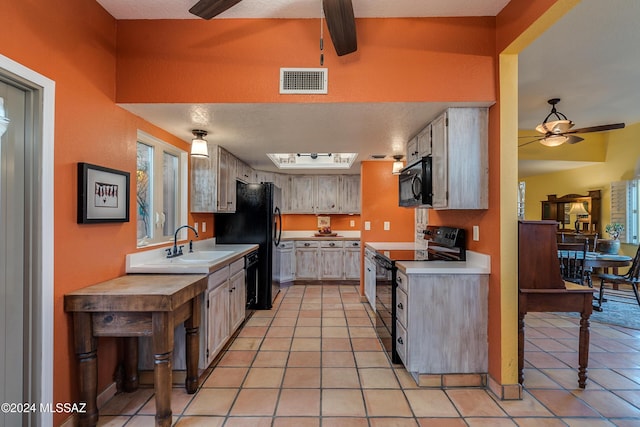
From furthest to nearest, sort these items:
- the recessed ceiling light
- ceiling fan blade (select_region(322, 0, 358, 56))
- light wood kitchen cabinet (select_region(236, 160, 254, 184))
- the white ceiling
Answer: the recessed ceiling light, light wood kitchen cabinet (select_region(236, 160, 254, 184)), the white ceiling, ceiling fan blade (select_region(322, 0, 358, 56))

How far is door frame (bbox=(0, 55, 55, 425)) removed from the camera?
154 centimetres

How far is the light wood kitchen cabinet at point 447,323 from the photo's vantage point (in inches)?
86.7

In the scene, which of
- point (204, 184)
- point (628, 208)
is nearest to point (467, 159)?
point (204, 184)

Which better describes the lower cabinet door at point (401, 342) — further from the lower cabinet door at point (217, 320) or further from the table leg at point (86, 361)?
the table leg at point (86, 361)

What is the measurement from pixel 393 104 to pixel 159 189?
2.27 meters

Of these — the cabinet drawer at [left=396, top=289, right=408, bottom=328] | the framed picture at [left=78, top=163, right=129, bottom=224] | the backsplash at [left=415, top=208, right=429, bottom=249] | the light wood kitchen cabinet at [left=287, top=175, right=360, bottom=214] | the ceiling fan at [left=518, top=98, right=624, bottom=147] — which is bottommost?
the cabinet drawer at [left=396, top=289, right=408, bottom=328]

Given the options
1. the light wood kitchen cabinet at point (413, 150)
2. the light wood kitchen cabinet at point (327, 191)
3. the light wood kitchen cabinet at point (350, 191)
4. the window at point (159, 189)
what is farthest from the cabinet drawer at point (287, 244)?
the light wood kitchen cabinet at point (413, 150)

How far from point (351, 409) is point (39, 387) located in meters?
1.76

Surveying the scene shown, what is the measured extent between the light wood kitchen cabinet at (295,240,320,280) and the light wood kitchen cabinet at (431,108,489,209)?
3.58 m

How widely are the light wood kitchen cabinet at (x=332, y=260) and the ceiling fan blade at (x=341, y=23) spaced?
4034mm

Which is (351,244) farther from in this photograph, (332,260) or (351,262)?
(332,260)

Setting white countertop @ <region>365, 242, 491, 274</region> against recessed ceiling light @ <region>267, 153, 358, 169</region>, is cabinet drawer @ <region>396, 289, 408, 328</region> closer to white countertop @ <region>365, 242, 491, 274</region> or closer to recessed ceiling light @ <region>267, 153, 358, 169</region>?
white countertop @ <region>365, 242, 491, 274</region>

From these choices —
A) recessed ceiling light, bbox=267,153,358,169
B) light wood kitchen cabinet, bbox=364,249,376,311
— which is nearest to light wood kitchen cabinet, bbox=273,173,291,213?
recessed ceiling light, bbox=267,153,358,169

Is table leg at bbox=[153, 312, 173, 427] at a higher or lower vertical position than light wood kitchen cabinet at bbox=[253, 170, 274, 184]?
lower
